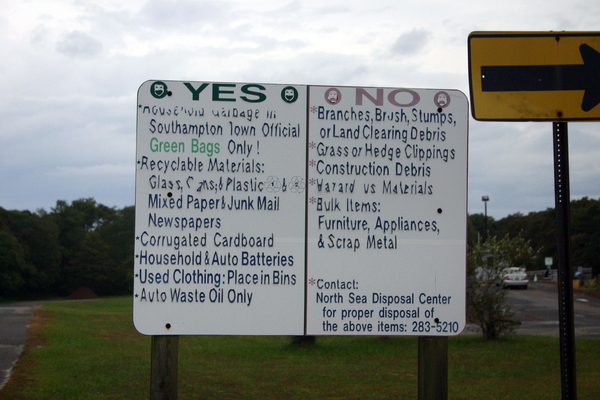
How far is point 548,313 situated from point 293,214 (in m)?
25.8


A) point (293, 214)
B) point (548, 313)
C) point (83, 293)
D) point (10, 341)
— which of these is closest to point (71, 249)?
point (83, 293)

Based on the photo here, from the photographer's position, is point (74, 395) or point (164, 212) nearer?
point (164, 212)

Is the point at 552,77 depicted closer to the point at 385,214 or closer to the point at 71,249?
the point at 385,214

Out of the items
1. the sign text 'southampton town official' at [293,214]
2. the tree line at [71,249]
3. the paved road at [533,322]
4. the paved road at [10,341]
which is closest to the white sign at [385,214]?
the sign text 'southampton town official' at [293,214]

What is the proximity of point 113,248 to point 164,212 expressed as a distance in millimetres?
85208

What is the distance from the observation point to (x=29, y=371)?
1108cm

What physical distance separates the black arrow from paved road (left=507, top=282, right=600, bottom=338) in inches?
546

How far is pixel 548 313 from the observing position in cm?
2650

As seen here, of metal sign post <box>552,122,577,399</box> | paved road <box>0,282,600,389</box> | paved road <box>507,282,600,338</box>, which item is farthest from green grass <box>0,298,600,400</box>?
metal sign post <box>552,122,577,399</box>

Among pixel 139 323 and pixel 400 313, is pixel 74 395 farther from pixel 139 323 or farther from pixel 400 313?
pixel 400 313

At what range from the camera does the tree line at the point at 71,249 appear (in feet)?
218

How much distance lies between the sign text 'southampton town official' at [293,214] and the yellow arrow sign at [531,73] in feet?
1.39

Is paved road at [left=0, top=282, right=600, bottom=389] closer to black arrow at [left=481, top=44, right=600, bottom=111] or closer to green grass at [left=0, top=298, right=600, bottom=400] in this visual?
green grass at [left=0, top=298, right=600, bottom=400]

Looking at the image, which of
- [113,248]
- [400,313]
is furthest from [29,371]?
[113,248]
